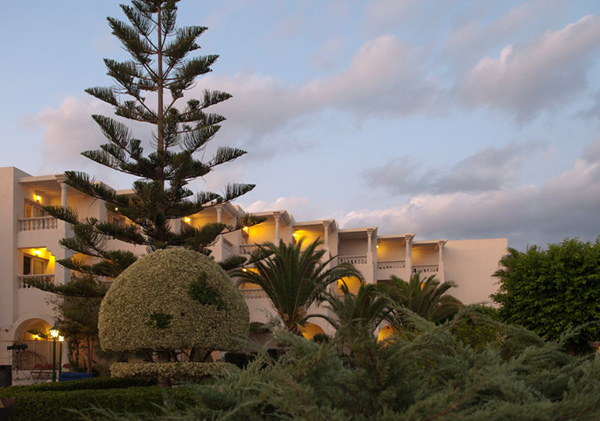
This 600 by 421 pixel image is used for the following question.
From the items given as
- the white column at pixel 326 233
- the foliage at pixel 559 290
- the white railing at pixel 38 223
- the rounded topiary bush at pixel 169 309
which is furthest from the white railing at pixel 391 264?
the rounded topiary bush at pixel 169 309

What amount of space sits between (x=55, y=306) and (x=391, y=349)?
23.7m

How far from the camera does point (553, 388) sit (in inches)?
91.9

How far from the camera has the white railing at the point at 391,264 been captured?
31297 mm

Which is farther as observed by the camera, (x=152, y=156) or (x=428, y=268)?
(x=428, y=268)

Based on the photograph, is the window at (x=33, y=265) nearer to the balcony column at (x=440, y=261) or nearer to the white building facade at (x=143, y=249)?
the white building facade at (x=143, y=249)

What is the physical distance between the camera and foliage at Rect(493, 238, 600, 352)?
1658cm

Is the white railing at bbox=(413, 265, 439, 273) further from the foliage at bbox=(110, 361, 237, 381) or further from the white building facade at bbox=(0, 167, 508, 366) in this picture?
the foliage at bbox=(110, 361, 237, 381)

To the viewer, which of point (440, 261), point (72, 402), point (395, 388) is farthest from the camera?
point (440, 261)

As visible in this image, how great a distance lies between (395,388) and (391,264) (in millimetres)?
29906

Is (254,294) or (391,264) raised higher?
(391,264)

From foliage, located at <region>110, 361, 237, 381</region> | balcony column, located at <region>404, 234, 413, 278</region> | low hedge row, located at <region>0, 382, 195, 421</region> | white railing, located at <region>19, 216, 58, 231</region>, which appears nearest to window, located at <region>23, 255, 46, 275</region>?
white railing, located at <region>19, 216, 58, 231</region>

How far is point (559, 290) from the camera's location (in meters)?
17.1

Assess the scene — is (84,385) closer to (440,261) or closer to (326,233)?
(326,233)

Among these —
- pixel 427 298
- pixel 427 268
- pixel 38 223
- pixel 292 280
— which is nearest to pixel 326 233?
pixel 427 268
